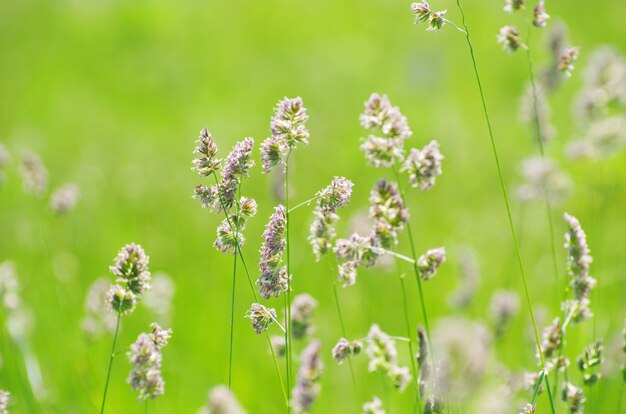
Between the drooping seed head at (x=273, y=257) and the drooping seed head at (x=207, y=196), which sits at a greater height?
Result: the drooping seed head at (x=207, y=196)

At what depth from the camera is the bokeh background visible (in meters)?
4.70

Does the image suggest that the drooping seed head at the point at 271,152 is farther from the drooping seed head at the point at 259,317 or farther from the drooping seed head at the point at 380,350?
the drooping seed head at the point at 380,350

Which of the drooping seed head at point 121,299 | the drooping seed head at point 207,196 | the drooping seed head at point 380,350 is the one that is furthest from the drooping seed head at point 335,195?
the drooping seed head at point 121,299

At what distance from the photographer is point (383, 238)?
2166 millimetres

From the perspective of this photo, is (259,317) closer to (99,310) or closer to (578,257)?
(578,257)

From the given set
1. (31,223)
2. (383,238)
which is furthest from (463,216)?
(383,238)

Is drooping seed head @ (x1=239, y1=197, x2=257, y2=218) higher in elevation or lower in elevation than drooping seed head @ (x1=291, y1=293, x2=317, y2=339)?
lower

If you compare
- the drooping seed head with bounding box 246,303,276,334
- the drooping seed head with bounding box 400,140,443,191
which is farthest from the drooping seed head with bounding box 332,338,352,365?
the drooping seed head with bounding box 400,140,443,191

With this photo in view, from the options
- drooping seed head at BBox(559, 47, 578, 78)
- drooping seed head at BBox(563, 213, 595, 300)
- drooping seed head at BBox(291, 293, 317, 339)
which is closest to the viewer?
drooping seed head at BBox(563, 213, 595, 300)

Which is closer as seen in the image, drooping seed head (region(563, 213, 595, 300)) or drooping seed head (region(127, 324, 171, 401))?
drooping seed head (region(127, 324, 171, 401))

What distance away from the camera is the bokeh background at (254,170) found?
15.4 feet

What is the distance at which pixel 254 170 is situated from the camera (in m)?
8.45

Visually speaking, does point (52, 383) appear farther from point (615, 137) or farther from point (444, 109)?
point (444, 109)

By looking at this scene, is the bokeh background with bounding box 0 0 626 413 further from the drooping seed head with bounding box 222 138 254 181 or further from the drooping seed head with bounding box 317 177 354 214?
the drooping seed head with bounding box 222 138 254 181
